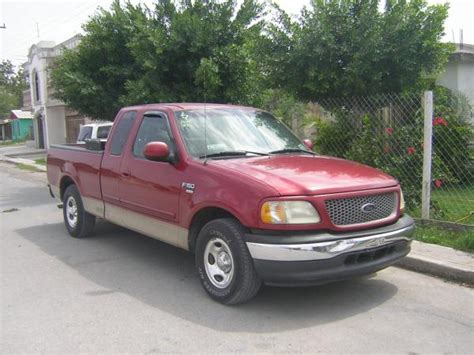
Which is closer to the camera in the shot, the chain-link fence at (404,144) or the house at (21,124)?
the chain-link fence at (404,144)

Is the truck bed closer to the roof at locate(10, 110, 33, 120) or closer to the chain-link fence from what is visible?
the chain-link fence

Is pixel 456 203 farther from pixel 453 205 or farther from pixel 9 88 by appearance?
pixel 9 88

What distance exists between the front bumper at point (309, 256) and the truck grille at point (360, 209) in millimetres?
128

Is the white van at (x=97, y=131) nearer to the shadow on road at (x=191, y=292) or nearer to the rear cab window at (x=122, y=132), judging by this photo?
the shadow on road at (x=191, y=292)

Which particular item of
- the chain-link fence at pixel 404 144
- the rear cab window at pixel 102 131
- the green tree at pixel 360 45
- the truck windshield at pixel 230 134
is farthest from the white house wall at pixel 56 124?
the truck windshield at pixel 230 134

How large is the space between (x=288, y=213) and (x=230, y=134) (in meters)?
1.60

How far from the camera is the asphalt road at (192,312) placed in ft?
12.6

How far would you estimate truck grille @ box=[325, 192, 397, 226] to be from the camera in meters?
4.23

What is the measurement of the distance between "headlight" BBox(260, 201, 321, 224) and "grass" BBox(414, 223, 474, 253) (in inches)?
109

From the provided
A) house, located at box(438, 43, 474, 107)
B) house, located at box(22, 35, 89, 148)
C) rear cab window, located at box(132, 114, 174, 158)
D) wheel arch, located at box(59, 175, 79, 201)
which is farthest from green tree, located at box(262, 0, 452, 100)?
house, located at box(22, 35, 89, 148)

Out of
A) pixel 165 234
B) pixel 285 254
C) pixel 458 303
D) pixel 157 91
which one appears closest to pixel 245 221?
pixel 285 254

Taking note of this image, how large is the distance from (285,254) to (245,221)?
17.6 inches

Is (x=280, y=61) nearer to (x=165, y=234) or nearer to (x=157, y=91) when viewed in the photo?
(x=157, y=91)

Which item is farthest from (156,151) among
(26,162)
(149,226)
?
(26,162)
